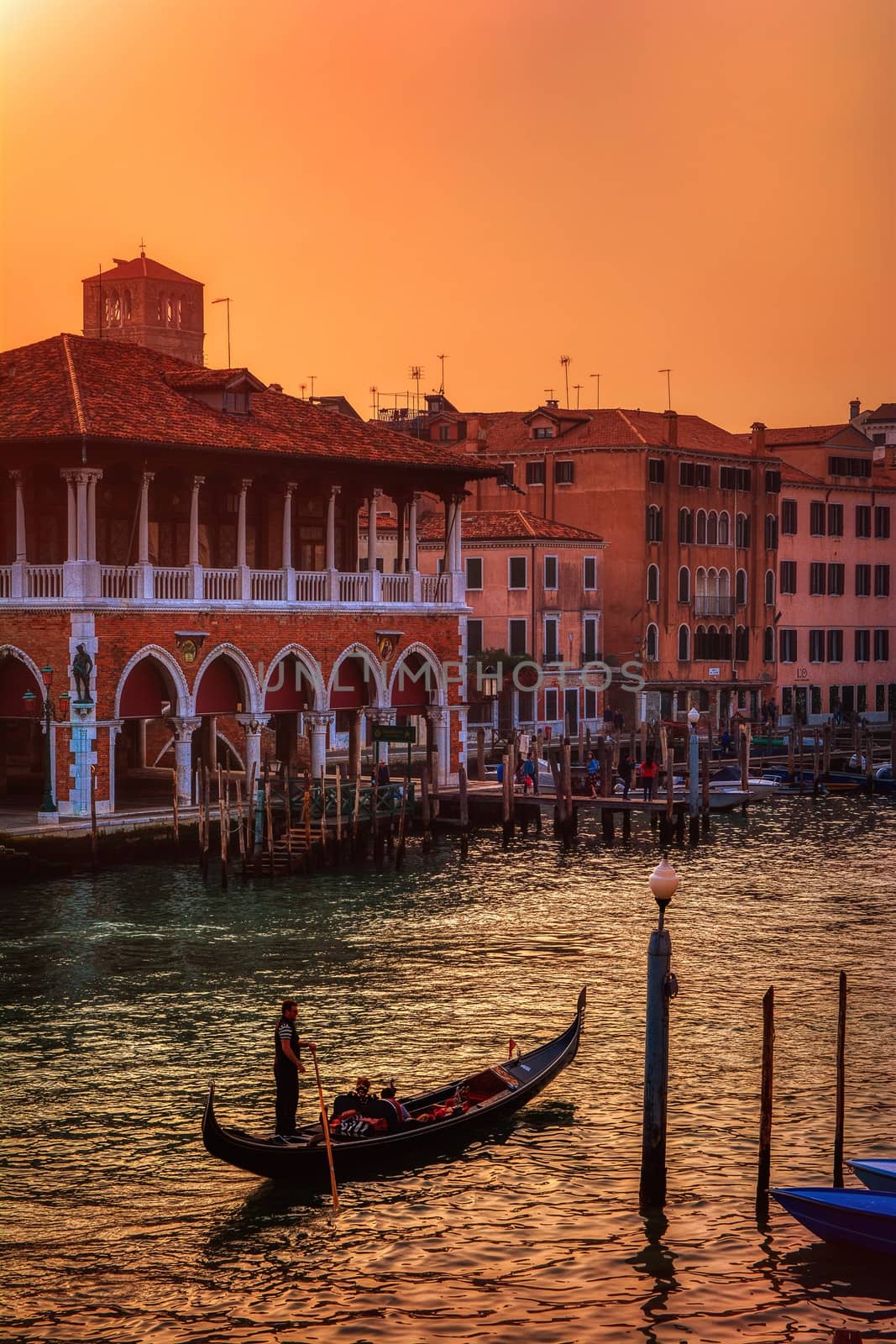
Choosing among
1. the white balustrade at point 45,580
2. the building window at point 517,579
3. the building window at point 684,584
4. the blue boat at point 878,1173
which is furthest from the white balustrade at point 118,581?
the building window at point 684,584

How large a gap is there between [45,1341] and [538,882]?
23.6m

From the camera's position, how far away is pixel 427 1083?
2356cm

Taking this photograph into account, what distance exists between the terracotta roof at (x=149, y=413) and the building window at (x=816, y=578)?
104 feet

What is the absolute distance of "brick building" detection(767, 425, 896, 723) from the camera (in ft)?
255

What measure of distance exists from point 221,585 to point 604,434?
2900 centimetres

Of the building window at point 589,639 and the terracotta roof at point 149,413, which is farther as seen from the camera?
the building window at point 589,639

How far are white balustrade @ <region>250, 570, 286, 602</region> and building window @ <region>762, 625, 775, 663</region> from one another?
34065 millimetres

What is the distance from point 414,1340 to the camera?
Answer: 1644 cm

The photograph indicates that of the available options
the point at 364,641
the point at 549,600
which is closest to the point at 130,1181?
the point at 364,641

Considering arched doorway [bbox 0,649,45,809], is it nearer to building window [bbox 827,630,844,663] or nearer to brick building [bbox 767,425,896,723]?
brick building [bbox 767,425,896,723]

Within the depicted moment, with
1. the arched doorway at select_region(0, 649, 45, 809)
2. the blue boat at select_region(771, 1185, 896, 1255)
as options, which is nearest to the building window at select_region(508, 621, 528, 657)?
the arched doorway at select_region(0, 649, 45, 809)

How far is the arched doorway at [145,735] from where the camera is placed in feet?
137

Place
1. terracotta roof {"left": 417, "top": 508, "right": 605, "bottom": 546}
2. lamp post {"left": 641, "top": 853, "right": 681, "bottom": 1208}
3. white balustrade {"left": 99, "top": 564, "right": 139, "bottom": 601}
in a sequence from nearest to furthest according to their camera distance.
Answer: lamp post {"left": 641, "top": 853, "right": 681, "bottom": 1208}
white balustrade {"left": 99, "top": 564, "right": 139, "bottom": 601}
terracotta roof {"left": 417, "top": 508, "right": 605, "bottom": 546}

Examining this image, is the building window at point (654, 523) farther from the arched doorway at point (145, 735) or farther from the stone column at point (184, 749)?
the stone column at point (184, 749)
